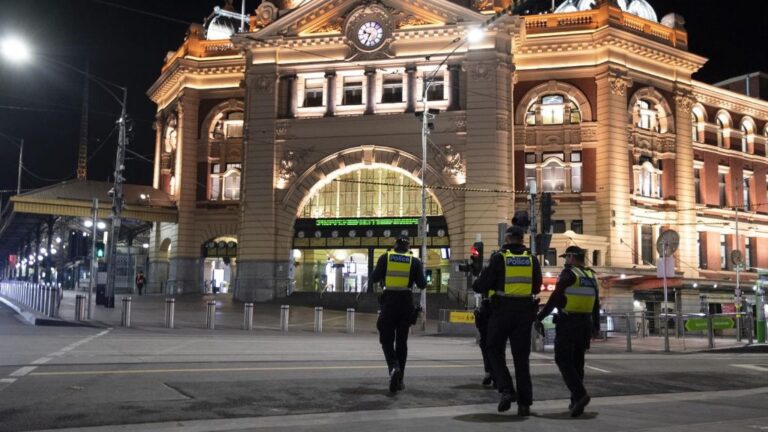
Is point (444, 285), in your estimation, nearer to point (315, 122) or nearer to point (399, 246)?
point (315, 122)

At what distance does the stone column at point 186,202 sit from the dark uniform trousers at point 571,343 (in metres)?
46.8

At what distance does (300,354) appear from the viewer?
47.5ft

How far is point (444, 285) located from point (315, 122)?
12.8 metres

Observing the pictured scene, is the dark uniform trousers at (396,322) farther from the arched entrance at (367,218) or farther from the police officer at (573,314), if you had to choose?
the arched entrance at (367,218)

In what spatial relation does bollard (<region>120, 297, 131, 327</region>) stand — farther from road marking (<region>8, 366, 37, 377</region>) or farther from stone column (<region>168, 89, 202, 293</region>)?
stone column (<region>168, 89, 202, 293</region>)

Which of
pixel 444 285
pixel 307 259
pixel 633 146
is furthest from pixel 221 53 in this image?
pixel 633 146

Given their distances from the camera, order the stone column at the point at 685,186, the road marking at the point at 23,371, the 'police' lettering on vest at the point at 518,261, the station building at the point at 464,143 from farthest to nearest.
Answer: the stone column at the point at 685,186, the station building at the point at 464,143, the road marking at the point at 23,371, the 'police' lettering on vest at the point at 518,261

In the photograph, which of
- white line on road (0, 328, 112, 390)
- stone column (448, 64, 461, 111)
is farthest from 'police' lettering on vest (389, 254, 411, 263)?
stone column (448, 64, 461, 111)

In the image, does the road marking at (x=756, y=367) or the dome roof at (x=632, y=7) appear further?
the dome roof at (x=632, y=7)

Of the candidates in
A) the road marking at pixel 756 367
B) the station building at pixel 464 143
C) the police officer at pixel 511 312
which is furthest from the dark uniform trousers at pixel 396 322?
the station building at pixel 464 143

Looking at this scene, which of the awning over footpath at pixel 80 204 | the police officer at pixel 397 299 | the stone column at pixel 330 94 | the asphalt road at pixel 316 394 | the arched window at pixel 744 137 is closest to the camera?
the asphalt road at pixel 316 394

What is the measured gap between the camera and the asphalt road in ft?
23.6

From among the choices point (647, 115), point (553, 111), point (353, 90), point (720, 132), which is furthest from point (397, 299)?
point (720, 132)

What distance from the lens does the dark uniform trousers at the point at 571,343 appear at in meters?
8.22
